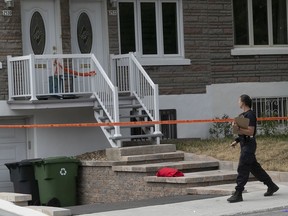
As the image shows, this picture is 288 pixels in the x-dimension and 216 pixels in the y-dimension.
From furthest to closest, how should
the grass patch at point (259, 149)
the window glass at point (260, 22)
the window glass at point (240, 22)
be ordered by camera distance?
the window glass at point (260, 22)
the window glass at point (240, 22)
the grass patch at point (259, 149)

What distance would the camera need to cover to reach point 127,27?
19.6 metres

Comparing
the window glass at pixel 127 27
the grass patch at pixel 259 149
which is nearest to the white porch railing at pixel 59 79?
the window glass at pixel 127 27

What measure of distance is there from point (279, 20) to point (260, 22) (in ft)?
1.99

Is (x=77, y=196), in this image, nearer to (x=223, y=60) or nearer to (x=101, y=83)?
(x=101, y=83)

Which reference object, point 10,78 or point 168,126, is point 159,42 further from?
point 10,78

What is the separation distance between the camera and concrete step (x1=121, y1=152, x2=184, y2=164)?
16516mm

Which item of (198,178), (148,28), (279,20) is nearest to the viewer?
(198,178)

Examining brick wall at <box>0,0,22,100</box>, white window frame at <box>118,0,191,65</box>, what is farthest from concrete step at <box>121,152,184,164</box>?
brick wall at <box>0,0,22,100</box>

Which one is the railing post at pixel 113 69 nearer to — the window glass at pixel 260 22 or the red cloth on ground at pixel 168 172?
the red cloth on ground at pixel 168 172

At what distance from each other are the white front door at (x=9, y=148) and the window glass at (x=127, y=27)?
3.13 m

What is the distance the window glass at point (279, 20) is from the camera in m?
21.4

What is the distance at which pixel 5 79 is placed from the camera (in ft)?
58.5

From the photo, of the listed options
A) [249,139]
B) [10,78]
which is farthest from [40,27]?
[249,139]

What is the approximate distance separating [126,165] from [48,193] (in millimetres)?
1741
